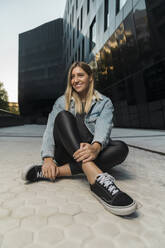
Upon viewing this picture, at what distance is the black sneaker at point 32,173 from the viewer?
1915 mm

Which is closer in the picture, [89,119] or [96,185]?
[96,185]

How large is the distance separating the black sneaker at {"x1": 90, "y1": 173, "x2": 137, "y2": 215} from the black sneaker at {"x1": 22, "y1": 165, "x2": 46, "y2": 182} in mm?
695

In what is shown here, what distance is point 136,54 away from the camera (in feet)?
38.8

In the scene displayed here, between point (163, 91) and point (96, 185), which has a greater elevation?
point (163, 91)

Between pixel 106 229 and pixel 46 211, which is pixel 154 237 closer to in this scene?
pixel 106 229

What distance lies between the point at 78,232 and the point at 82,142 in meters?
0.89

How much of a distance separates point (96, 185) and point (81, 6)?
89.1 ft

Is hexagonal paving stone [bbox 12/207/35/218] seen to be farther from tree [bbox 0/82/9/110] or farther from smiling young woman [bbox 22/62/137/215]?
tree [bbox 0/82/9/110]

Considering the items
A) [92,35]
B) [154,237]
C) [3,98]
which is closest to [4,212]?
[154,237]

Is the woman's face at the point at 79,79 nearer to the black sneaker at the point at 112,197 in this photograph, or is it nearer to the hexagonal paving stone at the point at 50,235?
the black sneaker at the point at 112,197

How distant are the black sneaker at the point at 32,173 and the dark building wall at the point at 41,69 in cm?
3308

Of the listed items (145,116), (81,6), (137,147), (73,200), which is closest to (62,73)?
(81,6)

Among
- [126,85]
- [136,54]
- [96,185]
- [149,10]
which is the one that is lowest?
[96,185]

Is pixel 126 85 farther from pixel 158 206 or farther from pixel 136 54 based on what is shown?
pixel 158 206
